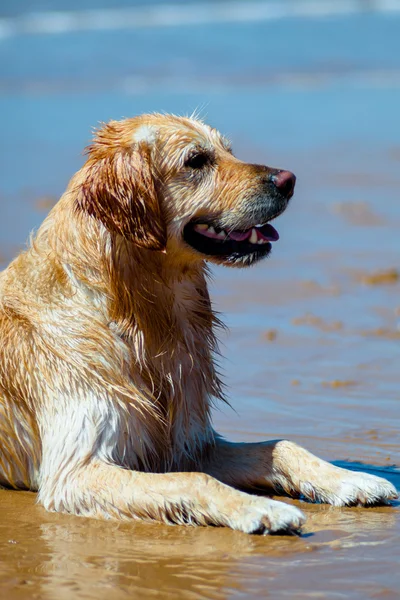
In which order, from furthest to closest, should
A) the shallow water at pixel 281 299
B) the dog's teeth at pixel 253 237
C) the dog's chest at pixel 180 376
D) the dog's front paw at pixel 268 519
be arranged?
1. the dog's teeth at pixel 253 237
2. the dog's chest at pixel 180 376
3. the dog's front paw at pixel 268 519
4. the shallow water at pixel 281 299

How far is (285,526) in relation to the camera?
172 inches

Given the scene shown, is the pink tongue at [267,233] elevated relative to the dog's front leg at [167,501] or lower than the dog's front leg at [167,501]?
elevated

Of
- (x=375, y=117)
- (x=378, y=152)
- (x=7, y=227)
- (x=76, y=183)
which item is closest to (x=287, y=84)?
(x=375, y=117)

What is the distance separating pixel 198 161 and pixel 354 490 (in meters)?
1.65

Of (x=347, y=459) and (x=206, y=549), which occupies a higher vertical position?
(x=347, y=459)

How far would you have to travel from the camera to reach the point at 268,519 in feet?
14.4

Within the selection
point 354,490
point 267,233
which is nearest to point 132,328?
point 267,233

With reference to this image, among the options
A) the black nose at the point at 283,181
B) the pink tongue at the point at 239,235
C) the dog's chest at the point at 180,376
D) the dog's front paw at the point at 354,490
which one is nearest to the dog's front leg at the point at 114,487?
the dog's chest at the point at 180,376

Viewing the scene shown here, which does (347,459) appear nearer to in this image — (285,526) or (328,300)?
(285,526)

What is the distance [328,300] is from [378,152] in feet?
18.7

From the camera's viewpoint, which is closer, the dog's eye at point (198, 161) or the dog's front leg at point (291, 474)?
the dog's front leg at point (291, 474)

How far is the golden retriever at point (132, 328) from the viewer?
481 cm

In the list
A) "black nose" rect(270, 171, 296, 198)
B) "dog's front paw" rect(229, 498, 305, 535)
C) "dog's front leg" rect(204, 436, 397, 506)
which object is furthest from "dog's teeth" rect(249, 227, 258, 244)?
"dog's front paw" rect(229, 498, 305, 535)

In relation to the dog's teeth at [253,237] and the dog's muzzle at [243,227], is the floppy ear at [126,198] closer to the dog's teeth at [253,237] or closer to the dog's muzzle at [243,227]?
the dog's muzzle at [243,227]
